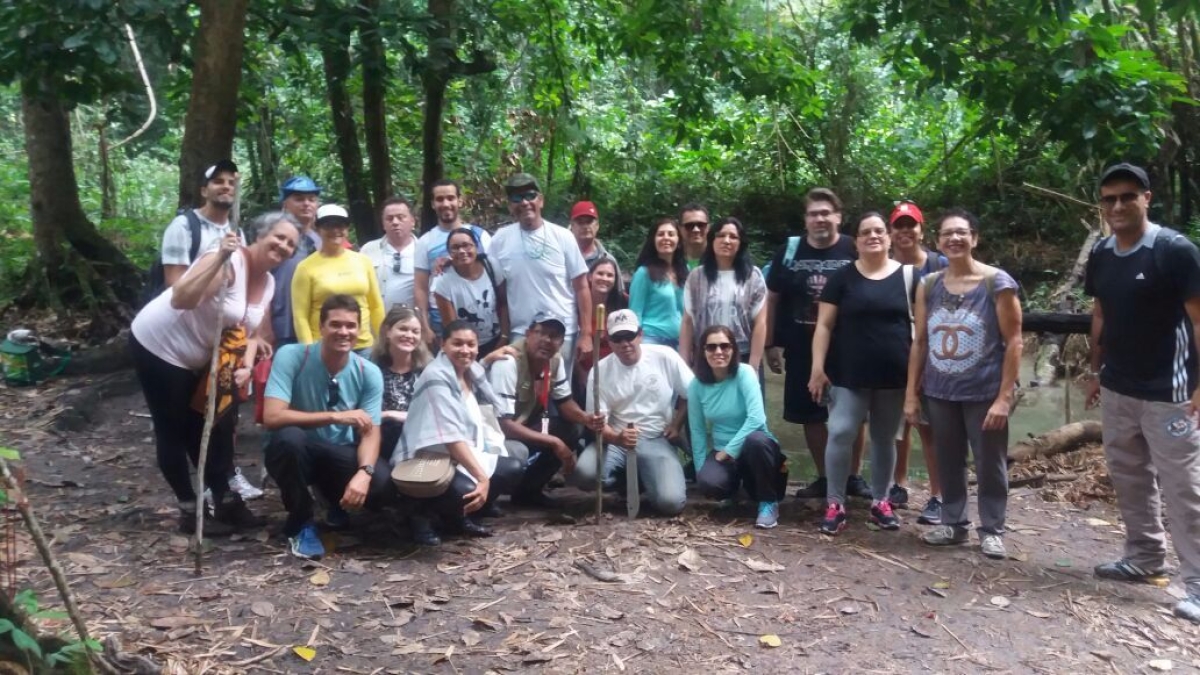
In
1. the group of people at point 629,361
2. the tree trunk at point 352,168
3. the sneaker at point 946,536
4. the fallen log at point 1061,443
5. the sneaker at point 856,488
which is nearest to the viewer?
the group of people at point 629,361

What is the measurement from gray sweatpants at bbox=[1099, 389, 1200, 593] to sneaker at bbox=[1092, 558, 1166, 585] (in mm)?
24

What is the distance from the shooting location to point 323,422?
465cm

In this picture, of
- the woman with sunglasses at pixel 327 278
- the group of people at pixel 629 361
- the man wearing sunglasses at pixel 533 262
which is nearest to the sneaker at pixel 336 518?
the group of people at pixel 629 361

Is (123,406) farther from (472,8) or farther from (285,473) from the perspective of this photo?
(472,8)

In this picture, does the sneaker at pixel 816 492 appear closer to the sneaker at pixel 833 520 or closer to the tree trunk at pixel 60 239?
the sneaker at pixel 833 520

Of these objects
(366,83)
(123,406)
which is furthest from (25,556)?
(366,83)

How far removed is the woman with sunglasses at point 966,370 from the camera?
15.4ft

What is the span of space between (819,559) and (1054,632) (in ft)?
3.59

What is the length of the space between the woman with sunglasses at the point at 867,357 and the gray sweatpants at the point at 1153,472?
98cm

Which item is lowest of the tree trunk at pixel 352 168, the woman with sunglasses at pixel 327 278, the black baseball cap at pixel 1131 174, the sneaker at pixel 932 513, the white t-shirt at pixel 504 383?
the sneaker at pixel 932 513

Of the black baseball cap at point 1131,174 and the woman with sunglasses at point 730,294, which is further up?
the black baseball cap at point 1131,174

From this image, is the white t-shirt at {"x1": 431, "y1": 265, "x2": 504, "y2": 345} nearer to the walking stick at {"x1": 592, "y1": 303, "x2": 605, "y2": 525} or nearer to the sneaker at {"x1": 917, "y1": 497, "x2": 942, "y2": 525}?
the walking stick at {"x1": 592, "y1": 303, "x2": 605, "y2": 525}

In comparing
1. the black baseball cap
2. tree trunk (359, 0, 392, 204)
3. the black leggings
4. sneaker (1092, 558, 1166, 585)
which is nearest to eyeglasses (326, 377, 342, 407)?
the black leggings

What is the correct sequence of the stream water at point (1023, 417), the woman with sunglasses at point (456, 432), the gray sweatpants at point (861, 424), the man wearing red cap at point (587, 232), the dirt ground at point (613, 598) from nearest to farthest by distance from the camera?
the dirt ground at point (613, 598) < the woman with sunglasses at point (456, 432) < the gray sweatpants at point (861, 424) < the man wearing red cap at point (587, 232) < the stream water at point (1023, 417)
